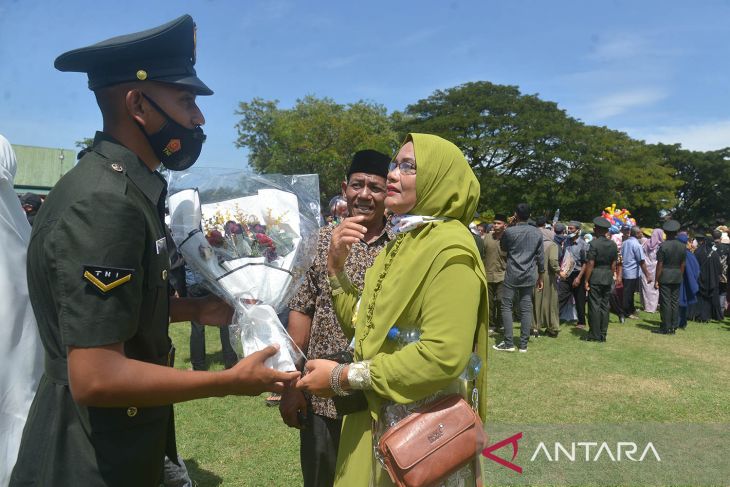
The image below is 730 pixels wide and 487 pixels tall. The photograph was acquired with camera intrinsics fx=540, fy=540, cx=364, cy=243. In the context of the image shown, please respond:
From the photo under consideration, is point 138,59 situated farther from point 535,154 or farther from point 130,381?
point 535,154

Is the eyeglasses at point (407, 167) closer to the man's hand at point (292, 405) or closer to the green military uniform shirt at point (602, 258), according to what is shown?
the man's hand at point (292, 405)

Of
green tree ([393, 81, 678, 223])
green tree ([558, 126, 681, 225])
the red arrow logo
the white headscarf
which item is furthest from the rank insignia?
green tree ([558, 126, 681, 225])

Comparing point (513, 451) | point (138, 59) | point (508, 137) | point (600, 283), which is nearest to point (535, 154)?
point (508, 137)

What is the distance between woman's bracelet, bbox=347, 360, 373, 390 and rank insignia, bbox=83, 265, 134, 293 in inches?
34.9

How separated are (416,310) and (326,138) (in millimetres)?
41074

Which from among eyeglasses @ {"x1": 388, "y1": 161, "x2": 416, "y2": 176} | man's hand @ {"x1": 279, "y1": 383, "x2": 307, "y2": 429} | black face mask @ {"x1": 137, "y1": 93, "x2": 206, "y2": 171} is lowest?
man's hand @ {"x1": 279, "y1": 383, "x2": 307, "y2": 429}

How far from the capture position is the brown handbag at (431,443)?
183 cm

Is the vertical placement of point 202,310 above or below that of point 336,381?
above

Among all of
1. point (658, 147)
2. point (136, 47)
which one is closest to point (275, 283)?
point (136, 47)

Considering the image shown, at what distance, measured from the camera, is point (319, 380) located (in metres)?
2.00

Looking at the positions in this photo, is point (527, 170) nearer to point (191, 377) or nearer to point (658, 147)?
point (658, 147)

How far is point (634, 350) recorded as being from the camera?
29.6 feet

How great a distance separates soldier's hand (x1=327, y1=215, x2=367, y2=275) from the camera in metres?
2.43

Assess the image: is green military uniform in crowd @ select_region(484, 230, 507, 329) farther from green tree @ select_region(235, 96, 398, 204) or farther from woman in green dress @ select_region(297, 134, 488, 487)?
green tree @ select_region(235, 96, 398, 204)
